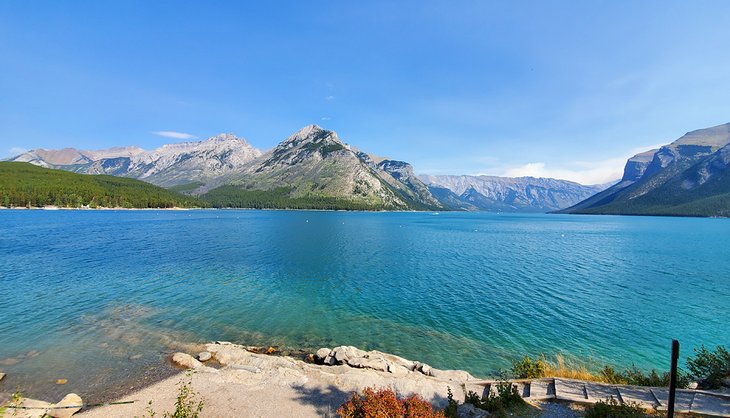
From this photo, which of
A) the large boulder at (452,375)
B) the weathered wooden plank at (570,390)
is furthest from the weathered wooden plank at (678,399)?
the large boulder at (452,375)

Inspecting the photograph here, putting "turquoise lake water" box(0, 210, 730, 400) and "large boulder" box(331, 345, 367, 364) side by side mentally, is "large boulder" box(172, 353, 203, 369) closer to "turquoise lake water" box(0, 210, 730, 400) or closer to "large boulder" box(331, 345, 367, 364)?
"turquoise lake water" box(0, 210, 730, 400)

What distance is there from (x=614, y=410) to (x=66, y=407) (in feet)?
106

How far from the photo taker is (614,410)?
1680 cm

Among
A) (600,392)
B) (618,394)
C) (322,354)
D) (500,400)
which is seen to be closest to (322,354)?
(322,354)

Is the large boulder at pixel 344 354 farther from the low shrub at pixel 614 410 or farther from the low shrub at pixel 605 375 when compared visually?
the low shrub at pixel 614 410

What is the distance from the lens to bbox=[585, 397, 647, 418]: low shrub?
1641cm

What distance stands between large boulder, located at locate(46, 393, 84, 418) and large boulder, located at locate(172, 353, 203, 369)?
22.7 feet

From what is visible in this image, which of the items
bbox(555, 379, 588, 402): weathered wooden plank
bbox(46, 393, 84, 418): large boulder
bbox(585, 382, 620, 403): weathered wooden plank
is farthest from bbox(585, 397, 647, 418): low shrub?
bbox(46, 393, 84, 418): large boulder

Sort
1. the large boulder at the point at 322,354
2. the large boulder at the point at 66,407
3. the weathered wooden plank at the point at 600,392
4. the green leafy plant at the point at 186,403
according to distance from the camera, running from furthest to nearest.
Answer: the large boulder at the point at 322,354 < the large boulder at the point at 66,407 < the weathered wooden plank at the point at 600,392 < the green leafy plant at the point at 186,403

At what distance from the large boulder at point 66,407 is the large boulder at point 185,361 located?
6.91m

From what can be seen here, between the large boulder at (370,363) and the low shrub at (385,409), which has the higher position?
the low shrub at (385,409)

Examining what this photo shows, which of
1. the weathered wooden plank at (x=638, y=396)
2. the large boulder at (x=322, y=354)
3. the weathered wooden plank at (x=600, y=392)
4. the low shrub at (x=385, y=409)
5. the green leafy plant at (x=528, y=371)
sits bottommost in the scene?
the large boulder at (x=322, y=354)

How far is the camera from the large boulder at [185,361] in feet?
91.8

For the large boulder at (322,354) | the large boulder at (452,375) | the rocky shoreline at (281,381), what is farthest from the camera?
the large boulder at (322,354)
